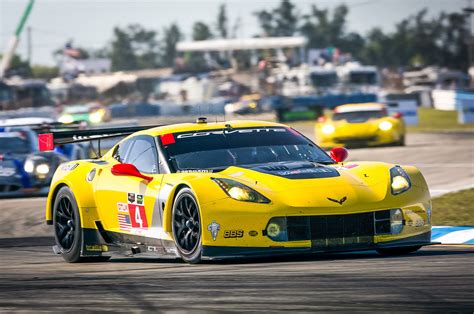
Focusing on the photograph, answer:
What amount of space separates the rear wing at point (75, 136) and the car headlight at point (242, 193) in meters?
2.82

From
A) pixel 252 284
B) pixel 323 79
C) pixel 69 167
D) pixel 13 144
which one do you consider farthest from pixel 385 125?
pixel 323 79

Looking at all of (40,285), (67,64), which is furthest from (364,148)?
(67,64)

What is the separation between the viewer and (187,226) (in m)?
9.10

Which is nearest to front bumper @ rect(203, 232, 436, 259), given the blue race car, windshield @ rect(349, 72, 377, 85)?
the blue race car

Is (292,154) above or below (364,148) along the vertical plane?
above

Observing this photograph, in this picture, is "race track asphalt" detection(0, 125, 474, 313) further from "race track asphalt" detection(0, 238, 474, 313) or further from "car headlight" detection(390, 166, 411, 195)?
"car headlight" detection(390, 166, 411, 195)

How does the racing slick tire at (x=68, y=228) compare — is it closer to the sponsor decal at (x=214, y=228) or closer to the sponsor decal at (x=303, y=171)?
the sponsor decal at (x=214, y=228)

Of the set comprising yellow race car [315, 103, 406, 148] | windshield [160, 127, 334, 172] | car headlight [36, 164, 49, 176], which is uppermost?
windshield [160, 127, 334, 172]

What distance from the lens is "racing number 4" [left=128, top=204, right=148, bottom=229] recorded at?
983cm

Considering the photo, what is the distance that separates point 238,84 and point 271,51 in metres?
10.3

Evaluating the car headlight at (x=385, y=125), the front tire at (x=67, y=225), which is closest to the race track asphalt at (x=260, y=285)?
the front tire at (x=67, y=225)

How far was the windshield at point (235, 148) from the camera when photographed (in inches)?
386

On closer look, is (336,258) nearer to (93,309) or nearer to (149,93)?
(93,309)

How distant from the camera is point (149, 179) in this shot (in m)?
9.87
